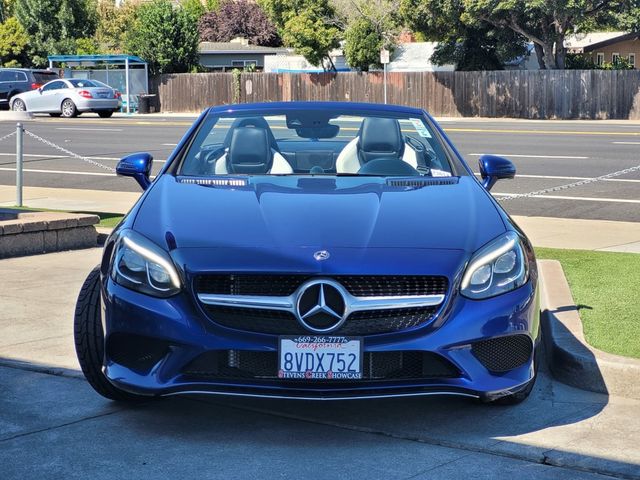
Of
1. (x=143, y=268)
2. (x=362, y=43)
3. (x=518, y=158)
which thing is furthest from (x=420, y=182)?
(x=362, y=43)

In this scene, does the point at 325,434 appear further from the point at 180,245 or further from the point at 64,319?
the point at 64,319

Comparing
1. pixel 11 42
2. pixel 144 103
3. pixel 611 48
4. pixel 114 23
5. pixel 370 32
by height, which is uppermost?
pixel 114 23

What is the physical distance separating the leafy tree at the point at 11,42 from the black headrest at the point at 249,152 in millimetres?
58291

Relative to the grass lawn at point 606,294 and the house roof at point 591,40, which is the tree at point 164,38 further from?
the grass lawn at point 606,294

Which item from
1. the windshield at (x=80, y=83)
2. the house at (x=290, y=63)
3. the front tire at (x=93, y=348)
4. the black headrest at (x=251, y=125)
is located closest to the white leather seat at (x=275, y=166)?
the black headrest at (x=251, y=125)

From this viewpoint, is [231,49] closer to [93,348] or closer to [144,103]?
[144,103]

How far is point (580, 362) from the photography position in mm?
5762

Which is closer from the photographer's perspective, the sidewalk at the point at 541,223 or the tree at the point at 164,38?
the sidewalk at the point at 541,223

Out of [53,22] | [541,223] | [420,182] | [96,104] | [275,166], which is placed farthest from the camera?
[53,22]

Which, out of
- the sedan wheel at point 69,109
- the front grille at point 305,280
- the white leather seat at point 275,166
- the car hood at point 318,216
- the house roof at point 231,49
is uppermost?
the white leather seat at point 275,166

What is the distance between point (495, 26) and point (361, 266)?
42185mm

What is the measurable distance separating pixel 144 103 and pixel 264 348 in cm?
4721

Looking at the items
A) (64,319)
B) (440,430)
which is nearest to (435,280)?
(440,430)

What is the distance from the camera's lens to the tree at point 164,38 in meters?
52.9
